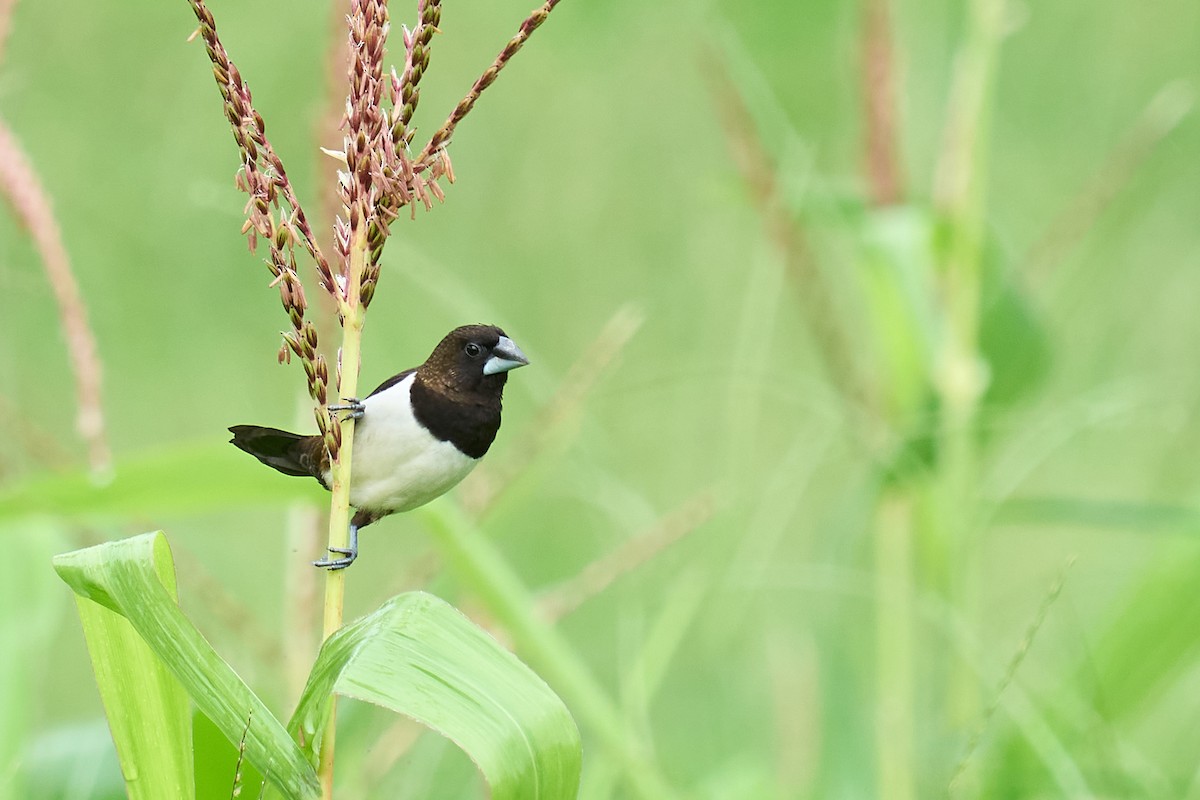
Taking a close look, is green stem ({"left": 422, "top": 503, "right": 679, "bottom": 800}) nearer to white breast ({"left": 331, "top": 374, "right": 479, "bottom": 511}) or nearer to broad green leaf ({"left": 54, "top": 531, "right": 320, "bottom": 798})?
white breast ({"left": 331, "top": 374, "right": 479, "bottom": 511})

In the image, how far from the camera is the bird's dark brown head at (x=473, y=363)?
0.85 metres

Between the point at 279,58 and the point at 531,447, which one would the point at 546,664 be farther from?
the point at 279,58

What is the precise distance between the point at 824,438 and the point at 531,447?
59 centimetres

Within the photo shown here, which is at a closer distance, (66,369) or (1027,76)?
(1027,76)

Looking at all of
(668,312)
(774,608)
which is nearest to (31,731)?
(774,608)

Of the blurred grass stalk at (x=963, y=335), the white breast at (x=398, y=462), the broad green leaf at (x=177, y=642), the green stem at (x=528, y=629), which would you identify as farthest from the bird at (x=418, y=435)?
the blurred grass stalk at (x=963, y=335)


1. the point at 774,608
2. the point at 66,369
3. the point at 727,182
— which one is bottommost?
the point at 774,608

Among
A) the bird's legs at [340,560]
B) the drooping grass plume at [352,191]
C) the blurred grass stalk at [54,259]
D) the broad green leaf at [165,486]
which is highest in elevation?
the blurred grass stalk at [54,259]

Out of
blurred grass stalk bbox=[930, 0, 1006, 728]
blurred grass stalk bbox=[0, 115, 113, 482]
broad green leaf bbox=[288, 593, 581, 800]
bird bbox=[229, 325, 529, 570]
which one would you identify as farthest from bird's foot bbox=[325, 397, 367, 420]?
blurred grass stalk bbox=[930, 0, 1006, 728]

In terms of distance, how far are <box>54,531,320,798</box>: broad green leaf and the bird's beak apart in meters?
0.22

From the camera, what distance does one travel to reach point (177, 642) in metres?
0.71

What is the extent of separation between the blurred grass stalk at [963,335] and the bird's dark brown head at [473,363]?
915 millimetres

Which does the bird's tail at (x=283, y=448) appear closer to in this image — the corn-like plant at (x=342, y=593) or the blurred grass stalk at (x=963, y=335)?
the corn-like plant at (x=342, y=593)

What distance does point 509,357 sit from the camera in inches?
33.3
